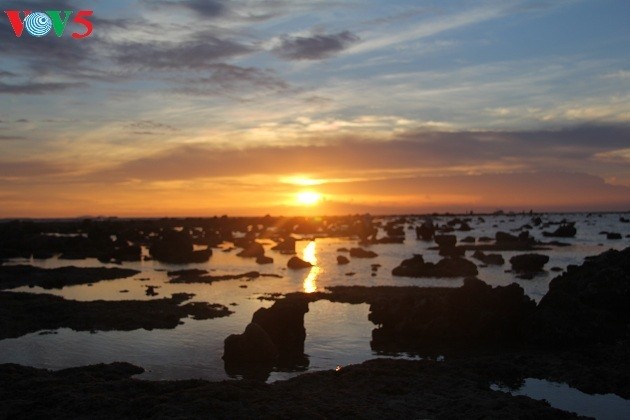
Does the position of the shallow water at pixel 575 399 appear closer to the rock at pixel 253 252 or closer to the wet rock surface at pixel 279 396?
the wet rock surface at pixel 279 396

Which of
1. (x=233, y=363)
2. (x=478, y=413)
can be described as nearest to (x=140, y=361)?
(x=233, y=363)

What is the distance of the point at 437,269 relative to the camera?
56875 mm

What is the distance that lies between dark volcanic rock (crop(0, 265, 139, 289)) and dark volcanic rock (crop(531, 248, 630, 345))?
4050 cm

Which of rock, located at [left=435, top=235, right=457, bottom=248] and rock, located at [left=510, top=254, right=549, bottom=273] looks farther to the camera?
rock, located at [left=435, top=235, right=457, bottom=248]

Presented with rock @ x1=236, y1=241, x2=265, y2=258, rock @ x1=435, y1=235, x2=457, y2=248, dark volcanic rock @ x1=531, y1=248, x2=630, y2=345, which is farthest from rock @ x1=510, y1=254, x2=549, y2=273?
rock @ x1=236, y1=241, x2=265, y2=258

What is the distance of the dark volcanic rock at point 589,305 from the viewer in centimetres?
2670

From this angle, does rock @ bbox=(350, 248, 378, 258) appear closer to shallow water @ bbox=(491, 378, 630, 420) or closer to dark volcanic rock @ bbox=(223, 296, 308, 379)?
dark volcanic rock @ bbox=(223, 296, 308, 379)

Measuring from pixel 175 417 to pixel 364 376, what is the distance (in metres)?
7.42

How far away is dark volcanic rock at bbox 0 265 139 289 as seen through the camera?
163 feet

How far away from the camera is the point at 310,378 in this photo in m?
19.8

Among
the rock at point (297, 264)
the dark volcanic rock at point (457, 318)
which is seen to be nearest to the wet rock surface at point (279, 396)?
the dark volcanic rock at point (457, 318)

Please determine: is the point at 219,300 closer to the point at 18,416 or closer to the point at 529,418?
the point at 18,416

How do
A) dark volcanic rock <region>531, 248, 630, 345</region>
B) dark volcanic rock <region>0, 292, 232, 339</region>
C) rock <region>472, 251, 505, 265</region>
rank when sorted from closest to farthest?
dark volcanic rock <region>531, 248, 630, 345</region>, dark volcanic rock <region>0, 292, 232, 339</region>, rock <region>472, 251, 505, 265</region>

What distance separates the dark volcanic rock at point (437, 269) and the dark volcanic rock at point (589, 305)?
66.2ft
